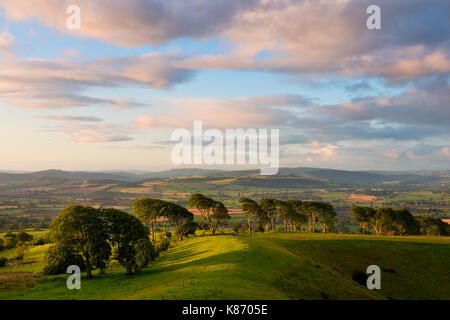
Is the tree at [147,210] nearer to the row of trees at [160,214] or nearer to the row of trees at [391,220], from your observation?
the row of trees at [160,214]

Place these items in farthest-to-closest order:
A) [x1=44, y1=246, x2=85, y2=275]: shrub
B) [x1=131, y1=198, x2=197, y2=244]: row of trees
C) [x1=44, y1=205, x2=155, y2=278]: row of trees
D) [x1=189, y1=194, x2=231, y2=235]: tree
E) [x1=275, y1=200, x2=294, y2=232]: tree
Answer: [x1=275, y1=200, x2=294, y2=232]: tree < [x1=189, y1=194, x2=231, y2=235]: tree < [x1=131, y1=198, x2=197, y2=244]: row of trees < [x1=44, y1=205, x2=155, y2=278]: row of trees < [x1=44, y1=246, x2=85, y2=275]: shrub

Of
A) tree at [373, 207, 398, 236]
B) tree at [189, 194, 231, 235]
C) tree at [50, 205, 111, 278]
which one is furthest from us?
tree at [373, 207, 398, 236]

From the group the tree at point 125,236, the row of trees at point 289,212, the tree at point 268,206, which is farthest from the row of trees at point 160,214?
the tree at point 268,206

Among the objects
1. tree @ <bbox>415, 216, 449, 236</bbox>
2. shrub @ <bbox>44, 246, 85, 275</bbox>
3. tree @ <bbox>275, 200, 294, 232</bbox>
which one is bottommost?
tree @ <bbox>415, 216, 449, 236</bbox>

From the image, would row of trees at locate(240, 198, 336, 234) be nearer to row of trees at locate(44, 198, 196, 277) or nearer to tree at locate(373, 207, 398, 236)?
tree at locate(373, 207, 398, 236)

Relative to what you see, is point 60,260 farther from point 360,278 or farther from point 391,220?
point 391,220

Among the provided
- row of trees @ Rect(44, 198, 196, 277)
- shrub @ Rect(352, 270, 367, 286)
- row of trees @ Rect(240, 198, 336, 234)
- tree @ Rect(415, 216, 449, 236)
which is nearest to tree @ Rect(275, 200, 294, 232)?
row of trees @ Rect(240, 198, 336, 234)

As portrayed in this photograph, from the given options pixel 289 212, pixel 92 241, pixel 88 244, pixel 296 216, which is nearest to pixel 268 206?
pixel 289 212

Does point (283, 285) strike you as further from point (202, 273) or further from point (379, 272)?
point (379, 272)
